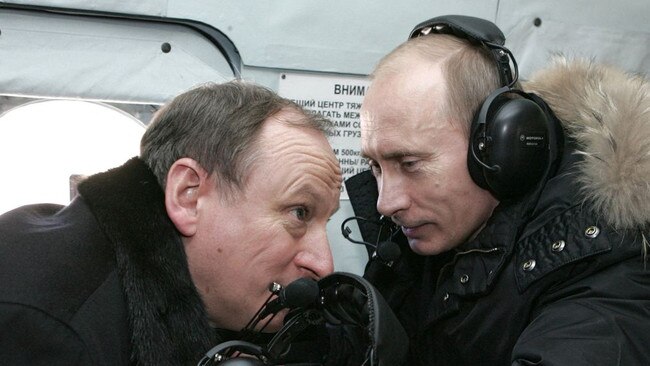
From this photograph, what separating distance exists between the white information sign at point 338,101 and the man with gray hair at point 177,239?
72 centimetres

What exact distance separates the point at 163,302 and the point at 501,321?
807mm

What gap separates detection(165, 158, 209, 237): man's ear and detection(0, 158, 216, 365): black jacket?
23 mm

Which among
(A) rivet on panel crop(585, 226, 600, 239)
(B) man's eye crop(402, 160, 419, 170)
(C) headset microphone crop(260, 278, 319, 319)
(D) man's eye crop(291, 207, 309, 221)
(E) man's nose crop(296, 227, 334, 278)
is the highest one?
(B) man's eye crop(402, 160, 419, 170)

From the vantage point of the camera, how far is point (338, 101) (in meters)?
2.59

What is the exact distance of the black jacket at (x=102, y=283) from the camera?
132 centimetres

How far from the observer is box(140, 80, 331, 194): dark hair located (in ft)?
5.37

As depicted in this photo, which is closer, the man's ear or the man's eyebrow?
the man's ear

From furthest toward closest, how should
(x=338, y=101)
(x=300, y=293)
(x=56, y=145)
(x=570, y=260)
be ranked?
(x=338, y=101)
(x=56, y=145)
(x=570, y=260)
(x=300, y=293)

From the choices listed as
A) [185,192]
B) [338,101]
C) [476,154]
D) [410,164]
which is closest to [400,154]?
[410,164]

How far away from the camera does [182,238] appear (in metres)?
1.65

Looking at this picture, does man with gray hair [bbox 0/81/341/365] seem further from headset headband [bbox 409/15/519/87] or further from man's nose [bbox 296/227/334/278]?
headset headband [bbox 409/15/519/87]

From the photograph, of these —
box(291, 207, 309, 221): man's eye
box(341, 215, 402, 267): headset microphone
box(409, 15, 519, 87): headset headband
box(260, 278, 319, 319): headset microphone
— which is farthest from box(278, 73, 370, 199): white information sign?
box(260, 278, 319, 319): headset microphone

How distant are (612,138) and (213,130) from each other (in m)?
0.86

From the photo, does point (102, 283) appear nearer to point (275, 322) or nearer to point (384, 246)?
point (275, 322)
